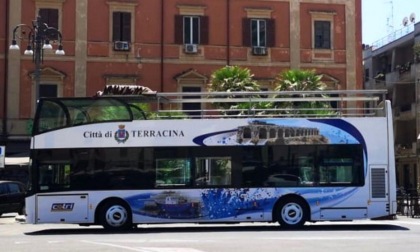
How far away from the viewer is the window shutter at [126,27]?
37.6m

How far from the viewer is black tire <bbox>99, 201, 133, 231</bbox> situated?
18672mm

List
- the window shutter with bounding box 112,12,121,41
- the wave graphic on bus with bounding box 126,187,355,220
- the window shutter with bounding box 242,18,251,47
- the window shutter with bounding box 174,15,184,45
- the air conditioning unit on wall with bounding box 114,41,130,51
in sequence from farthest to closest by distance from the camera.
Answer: the window shutter with bounding box 242,18,251,47 → the window shutter with bounding box 174,15,184,45 → the window shutter with bounding box 112,12,121,41 → the air conditioning unit on wall with bounding box 114,41,130,51 → the wave graphic on bus with bounding box 126,187,355,220

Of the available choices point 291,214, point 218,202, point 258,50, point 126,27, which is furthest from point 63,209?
point 258,50

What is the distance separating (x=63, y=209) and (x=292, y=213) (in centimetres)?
669

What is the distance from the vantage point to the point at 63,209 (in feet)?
61.0

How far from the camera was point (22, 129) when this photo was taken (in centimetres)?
3559

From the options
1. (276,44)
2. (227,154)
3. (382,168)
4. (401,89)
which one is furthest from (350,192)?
(401,89)

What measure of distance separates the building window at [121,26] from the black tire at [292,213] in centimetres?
2145

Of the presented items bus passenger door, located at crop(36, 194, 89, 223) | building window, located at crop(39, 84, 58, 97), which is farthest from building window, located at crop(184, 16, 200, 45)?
bus passenger door, located at crop(36, 194, 89, 223)

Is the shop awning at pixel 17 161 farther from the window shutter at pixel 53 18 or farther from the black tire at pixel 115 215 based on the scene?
the black tire at pixel 115 215

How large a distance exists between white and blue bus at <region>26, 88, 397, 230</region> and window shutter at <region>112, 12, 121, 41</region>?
19.1 m

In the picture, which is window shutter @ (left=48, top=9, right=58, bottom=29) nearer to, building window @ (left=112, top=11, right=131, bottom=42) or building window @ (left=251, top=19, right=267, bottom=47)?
building window @ (left=112, top=11, right=131, bottom=42)

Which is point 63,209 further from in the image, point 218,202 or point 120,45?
point 120,45

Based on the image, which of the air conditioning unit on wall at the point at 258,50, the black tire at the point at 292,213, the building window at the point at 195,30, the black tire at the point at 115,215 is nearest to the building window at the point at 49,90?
the building window at the point at 195,30
